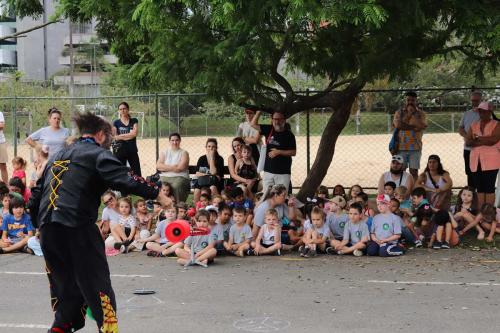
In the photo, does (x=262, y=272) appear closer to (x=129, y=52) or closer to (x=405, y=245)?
(x=405, y=245)

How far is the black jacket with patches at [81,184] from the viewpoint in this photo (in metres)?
5.25

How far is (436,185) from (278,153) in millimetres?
2384

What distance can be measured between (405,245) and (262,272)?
2.45 meters

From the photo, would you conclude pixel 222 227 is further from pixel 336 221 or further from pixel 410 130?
pixel 410 130

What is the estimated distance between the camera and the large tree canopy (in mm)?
8250

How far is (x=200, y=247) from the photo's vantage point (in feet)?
31.7

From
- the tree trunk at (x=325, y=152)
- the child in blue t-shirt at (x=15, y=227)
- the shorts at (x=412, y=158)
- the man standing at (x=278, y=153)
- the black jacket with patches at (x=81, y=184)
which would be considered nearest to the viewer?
the black jacket with patches at (x=81, y=184)

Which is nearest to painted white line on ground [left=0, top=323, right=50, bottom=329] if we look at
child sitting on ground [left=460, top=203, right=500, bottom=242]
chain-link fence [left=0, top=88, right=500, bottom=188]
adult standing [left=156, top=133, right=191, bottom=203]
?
adult standing [left=156, top=133, right=191, bottom=203]

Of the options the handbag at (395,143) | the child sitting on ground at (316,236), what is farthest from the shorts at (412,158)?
the child sitting on ground at (316,236)

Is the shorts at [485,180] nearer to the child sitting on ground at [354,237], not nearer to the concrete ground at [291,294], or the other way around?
the concrete ground at [291,294]

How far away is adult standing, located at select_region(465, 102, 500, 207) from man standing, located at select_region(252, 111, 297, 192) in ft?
8.94

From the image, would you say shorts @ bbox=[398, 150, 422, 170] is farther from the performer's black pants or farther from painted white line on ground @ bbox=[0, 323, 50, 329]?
the performer's black pants

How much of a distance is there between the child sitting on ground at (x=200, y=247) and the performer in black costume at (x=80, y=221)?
152 inches

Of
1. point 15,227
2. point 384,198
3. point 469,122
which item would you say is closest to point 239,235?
point 384,198
